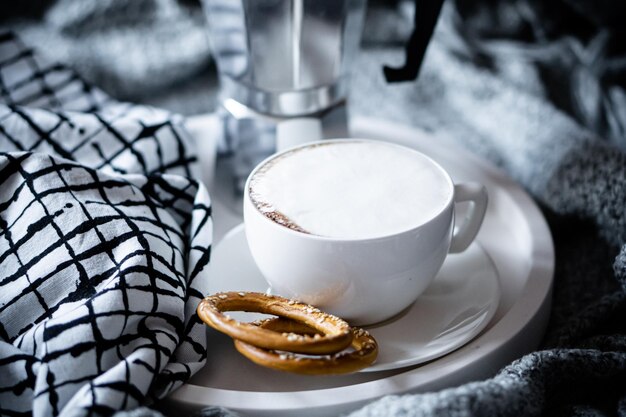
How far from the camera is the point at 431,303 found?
0.37m

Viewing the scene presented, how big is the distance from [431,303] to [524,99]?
27cm

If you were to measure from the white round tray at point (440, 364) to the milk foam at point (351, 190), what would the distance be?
70mm

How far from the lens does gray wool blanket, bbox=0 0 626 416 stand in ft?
1.13

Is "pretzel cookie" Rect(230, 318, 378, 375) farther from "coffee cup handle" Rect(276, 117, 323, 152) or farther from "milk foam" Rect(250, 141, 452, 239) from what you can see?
"coffee cup handle" Rect(276, 117, 323, 152)

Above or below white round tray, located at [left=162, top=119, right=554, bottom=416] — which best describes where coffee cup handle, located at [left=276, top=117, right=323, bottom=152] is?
above

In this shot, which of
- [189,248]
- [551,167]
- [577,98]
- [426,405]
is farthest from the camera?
[577,98]

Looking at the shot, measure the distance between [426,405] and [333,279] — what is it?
7 centimetres

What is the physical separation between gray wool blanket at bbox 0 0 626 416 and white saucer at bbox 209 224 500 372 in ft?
0.12

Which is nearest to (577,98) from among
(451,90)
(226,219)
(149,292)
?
(451,90)

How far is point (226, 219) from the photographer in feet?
1.52

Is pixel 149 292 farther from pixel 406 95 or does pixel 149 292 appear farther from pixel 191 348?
pixel 406 95

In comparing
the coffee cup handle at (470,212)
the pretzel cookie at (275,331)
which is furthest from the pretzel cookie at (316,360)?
the coffee cup handle at (470,212)

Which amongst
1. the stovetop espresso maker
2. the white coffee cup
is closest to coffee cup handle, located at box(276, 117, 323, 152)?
the stovetop espresso maker

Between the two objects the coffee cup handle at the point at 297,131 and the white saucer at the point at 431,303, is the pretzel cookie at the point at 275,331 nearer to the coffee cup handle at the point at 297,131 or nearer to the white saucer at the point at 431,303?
the white saucer at the point at 431,303
